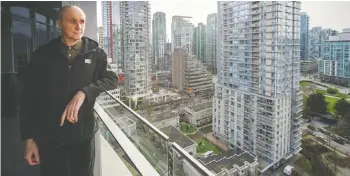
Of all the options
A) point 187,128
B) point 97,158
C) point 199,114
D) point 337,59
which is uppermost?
point 337,59

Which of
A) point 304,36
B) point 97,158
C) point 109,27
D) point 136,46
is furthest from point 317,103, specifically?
point 97,158

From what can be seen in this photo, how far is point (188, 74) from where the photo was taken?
11.0 m

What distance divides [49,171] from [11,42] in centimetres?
46

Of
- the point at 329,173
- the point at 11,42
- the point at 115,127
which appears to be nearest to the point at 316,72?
the point at 329,173

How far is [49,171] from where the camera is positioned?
32.4 inches

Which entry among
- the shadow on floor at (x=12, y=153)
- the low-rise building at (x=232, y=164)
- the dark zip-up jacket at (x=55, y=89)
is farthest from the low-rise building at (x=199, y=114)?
the dark zip-up jacket at (x=55, y=89)

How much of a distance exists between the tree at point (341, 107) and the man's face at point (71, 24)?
31.7ft

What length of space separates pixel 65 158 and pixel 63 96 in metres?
0.22

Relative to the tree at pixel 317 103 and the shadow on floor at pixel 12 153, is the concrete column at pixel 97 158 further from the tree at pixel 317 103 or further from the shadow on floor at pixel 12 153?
the tree at pixel 317 103

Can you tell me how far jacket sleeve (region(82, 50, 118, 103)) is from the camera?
2.46 ft

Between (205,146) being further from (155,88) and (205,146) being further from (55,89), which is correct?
(55,89)

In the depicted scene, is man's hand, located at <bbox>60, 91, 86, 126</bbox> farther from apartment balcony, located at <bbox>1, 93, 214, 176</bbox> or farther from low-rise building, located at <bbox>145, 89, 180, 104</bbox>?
low-rise building, located at <bbox>145, 89, 180, 104</bbox>

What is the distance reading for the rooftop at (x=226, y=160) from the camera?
268 inches

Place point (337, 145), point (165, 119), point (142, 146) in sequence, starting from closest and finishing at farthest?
point (142, 146)
point (337, 145)
point (165, 119)
